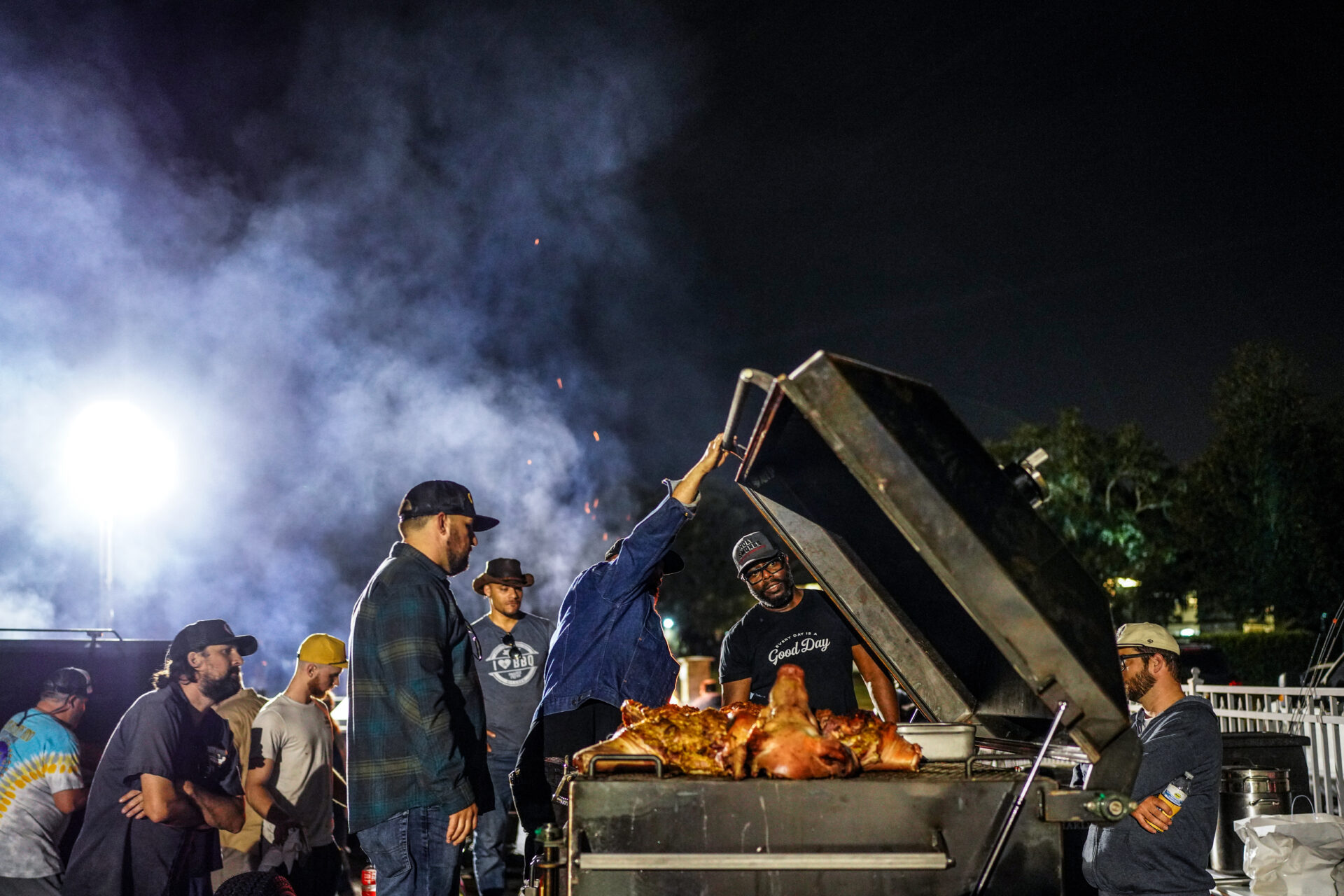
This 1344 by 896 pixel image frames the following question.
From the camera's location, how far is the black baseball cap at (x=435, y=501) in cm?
384

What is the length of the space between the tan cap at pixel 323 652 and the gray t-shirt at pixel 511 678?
863 mm

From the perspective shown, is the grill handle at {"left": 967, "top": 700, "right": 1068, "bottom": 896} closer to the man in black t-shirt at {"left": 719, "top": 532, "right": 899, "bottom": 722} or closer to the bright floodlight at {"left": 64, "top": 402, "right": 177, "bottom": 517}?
the man in black t-shirt at {"left": 719, "top": 532, "right": 899, "bottom": 722}

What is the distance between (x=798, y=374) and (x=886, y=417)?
0.23 meters

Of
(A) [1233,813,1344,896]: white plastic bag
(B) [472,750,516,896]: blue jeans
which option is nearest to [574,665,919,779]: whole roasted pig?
(B) [472,750,516,896]: blue jeans

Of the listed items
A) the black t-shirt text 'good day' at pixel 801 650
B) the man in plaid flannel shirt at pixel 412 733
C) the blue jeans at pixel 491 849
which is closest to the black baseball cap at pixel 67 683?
the blue jeans at pixel 491 849

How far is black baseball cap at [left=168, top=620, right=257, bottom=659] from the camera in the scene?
Answer: 472 cm

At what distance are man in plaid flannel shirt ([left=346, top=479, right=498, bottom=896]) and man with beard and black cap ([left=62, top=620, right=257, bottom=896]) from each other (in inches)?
53.8

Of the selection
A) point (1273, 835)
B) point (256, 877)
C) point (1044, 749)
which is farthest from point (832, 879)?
point (1273, 835)

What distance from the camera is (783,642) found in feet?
16.0

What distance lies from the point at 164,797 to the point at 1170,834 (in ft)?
13.8

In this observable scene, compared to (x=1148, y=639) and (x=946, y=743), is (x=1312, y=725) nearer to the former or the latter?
(x=1148, y=639)

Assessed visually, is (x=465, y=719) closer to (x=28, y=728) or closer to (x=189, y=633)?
(x=189, y=633)

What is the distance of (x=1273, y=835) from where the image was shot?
211 inches

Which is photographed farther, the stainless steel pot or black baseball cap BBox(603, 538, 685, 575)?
the stainless steel pot
